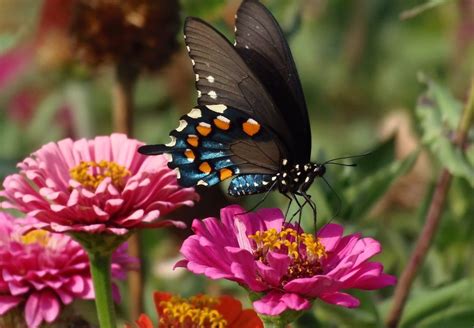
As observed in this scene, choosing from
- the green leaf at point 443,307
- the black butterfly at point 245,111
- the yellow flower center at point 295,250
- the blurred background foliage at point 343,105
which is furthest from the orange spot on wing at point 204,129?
the green leaf at point 443,307

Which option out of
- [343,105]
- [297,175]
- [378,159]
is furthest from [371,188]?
[343,105]

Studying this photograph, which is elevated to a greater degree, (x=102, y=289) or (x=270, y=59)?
(x=270, y=59)

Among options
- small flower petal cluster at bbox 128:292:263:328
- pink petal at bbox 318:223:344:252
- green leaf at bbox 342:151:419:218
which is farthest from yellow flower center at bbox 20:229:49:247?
green leaf at bbox 342:151:419:218

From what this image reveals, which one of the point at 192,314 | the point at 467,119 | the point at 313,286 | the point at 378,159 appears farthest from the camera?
the point at 378,159

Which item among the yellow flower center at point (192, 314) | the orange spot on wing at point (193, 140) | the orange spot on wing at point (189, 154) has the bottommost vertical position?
the yellow flower center at point (192, 314)

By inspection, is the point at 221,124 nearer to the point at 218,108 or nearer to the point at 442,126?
the point at 218,108

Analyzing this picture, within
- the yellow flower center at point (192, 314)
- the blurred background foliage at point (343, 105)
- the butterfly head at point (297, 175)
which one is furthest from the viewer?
the blurred background foliage at point (343, 105)

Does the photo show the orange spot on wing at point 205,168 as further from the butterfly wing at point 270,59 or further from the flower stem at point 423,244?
the flower stem at point 423,244
